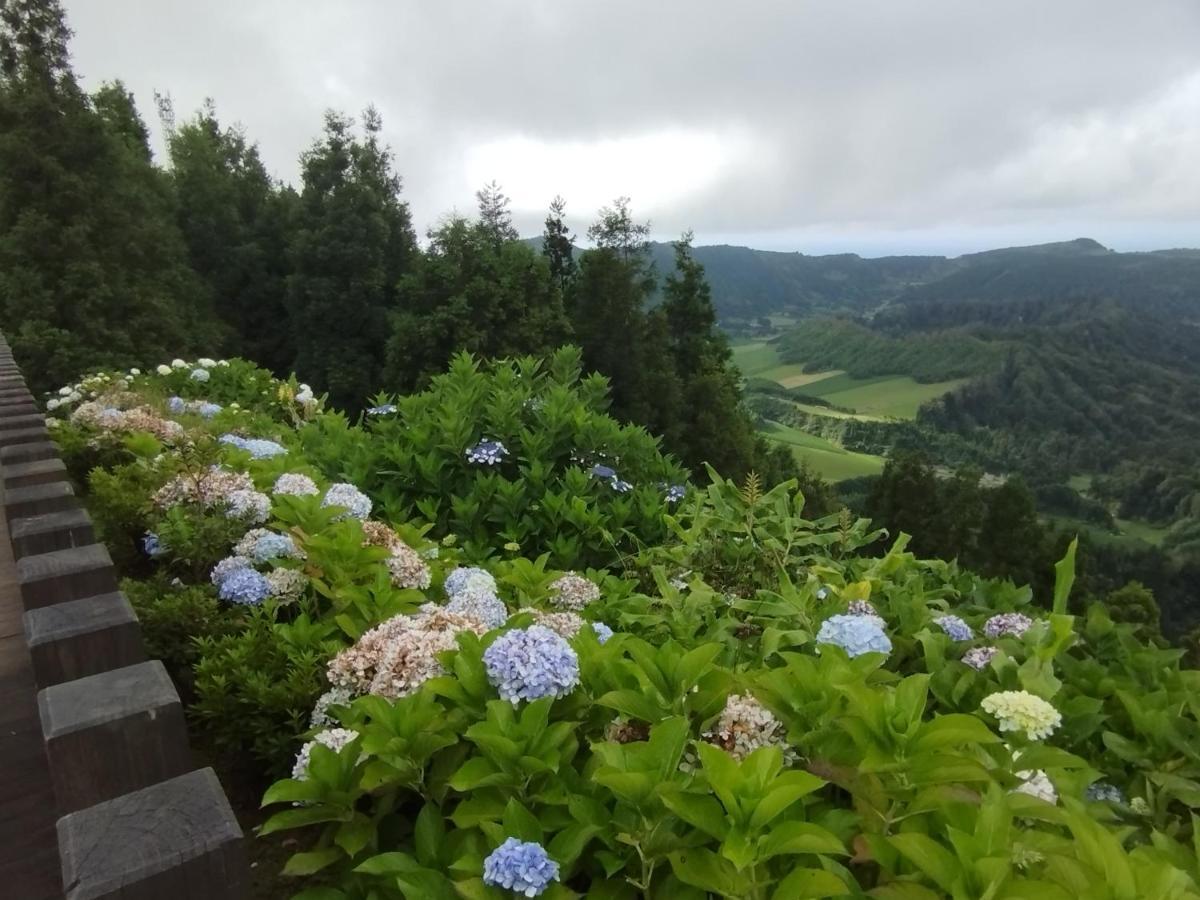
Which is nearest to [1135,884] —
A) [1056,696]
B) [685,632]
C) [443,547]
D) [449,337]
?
[1056,696]

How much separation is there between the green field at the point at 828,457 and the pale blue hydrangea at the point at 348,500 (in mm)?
61469

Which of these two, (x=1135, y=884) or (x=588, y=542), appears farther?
(x=588, y=542)

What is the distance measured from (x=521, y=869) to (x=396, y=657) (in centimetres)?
71

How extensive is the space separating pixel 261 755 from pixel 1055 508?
86.3 m

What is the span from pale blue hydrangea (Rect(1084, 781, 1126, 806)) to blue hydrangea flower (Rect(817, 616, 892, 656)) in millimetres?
555

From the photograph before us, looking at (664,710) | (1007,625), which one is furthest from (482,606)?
(1007,625)

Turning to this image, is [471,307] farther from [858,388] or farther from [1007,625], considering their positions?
[858,388]

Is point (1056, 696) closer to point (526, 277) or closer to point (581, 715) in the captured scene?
point (581, 715)

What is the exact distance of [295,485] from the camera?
3.05m

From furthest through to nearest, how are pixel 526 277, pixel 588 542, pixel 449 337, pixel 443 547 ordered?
1. pixel 526 277
2. pixel 449 337
3. pixel 588 542
4. pixel 443 547

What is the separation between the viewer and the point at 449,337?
84.0 feet

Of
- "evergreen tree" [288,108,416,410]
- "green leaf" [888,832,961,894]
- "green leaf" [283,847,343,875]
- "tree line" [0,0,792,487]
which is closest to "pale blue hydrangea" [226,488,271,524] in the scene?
"green leaf" [283,847,343,875]

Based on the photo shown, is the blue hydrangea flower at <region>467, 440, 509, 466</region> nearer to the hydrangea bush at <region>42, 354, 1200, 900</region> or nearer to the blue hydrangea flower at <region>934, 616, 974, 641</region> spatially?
the hydrangea bush at <region>42, 354, 1200, 900</region>

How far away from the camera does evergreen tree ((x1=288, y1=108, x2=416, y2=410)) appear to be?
28.1 meters
